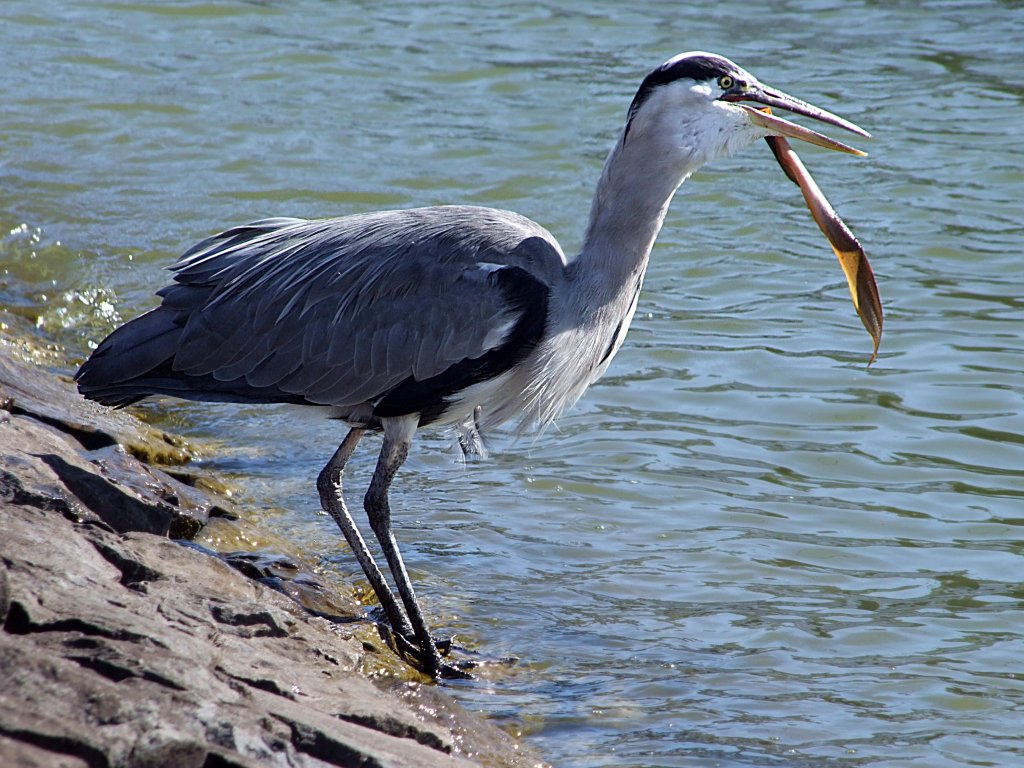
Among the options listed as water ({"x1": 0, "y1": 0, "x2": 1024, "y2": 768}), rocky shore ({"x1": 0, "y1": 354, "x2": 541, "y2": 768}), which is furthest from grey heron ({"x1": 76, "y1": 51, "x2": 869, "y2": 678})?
water ({"x1": 0, "y1": 0, "x2": 1024, "y2": 768})

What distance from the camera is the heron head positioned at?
546 centimetres

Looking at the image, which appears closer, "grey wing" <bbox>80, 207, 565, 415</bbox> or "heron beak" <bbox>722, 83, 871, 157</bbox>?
"heron beak" <bbox>722, 83, 871, 157</bbox>

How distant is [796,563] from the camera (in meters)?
6.33

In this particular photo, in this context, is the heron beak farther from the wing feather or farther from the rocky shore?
the rocky shore

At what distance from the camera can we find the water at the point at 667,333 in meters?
5.40

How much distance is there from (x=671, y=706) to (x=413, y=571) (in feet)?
5.17

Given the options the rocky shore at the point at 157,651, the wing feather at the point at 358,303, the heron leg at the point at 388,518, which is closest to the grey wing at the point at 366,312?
the wing feather at the point at 358,303

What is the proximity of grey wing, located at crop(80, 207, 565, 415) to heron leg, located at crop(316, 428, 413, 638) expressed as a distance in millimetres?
250

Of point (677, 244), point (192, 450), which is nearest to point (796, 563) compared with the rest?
point (192, 450)

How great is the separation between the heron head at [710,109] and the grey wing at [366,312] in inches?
29.1

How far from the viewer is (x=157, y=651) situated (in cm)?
343

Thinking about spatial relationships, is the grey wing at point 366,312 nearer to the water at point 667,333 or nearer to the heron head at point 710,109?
the heron head at point 710,109

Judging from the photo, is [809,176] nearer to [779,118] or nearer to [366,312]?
[779,118]

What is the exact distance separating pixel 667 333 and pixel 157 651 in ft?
19.6
